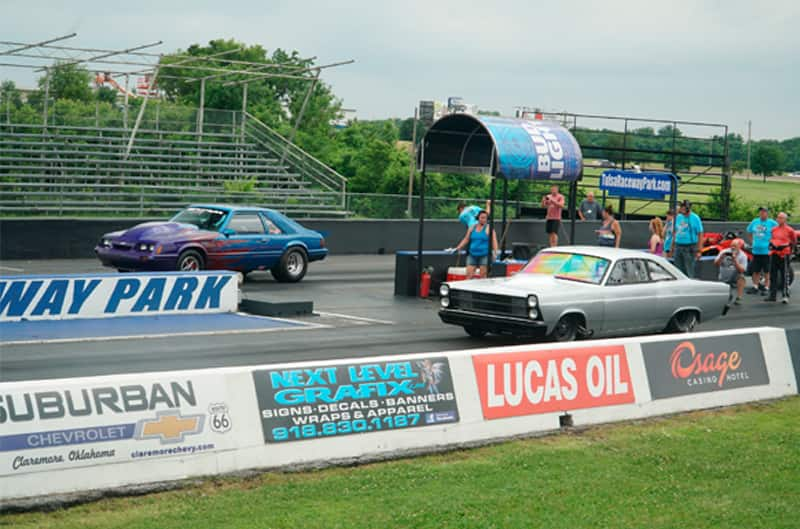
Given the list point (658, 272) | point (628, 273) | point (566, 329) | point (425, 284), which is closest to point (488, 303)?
point (566, 329)

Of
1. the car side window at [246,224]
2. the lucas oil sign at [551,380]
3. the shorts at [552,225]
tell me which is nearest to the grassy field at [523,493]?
the lucas oil sign at [551,380]

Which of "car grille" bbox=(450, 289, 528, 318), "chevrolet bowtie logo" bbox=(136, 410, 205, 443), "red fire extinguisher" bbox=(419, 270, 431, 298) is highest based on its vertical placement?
"car grille" bbox=(450, 289, 528, 318)

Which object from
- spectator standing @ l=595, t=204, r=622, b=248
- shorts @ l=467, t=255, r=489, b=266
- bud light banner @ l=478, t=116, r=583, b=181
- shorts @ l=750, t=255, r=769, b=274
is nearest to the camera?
shorts @ l=467, t=255, r=489, b=266

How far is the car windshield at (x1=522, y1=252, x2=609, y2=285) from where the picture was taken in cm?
1546

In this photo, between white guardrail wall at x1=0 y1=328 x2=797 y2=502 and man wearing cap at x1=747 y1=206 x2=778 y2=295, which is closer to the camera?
white guardrail wall at x1=0 y1=328 x2=797 y2=502

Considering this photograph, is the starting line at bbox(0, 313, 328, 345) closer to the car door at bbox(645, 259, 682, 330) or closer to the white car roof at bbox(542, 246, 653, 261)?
the white car roof at bbox(542, 246, 653, 261)

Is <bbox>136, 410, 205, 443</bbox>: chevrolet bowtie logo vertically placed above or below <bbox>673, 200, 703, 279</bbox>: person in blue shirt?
below

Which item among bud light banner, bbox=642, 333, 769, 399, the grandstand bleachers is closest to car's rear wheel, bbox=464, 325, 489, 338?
bud light banner, bbox=642, 333, 769, 399

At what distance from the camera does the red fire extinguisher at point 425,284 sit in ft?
67.3

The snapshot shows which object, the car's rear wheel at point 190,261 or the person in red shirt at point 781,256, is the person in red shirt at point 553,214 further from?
the car's rear wheel at point 190,261

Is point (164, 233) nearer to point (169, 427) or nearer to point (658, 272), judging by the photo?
point (658, 272)

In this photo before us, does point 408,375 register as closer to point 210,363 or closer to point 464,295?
point 210,363

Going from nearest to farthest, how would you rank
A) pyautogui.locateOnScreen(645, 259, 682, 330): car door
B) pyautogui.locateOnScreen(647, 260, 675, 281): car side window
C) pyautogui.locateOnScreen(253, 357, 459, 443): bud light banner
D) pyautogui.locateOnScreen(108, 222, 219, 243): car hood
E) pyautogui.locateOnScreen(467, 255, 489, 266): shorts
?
pyautogui.locateOnScreen(253, 357, 459, 443): bud light banner < pyautogui.locateOnScreen(645, 259, 682, 330): car door < pyautogui.locateOnScreen(647, 260, 675, 281): car side window < pyautogui.locateOnScreen(467, 255, 489, 266): shorts < pyautogui.locateOnScreen(108, 222, 219, 243): car hood

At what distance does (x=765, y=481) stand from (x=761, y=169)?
73789 millimetres
